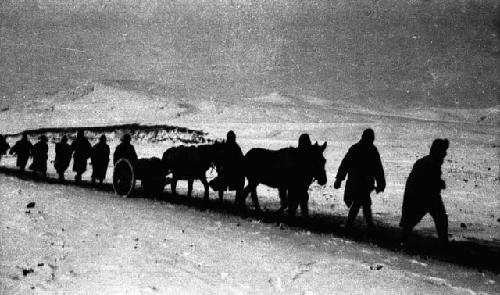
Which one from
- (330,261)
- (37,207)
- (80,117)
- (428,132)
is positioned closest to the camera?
(330,261)

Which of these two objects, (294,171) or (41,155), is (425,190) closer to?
(294,171)

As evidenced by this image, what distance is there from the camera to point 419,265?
7781 mm

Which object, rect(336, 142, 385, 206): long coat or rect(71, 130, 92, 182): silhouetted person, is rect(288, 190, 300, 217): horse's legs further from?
rect(71, 130, 92, 182): silhouetted person

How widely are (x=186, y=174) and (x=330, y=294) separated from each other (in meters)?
9.18

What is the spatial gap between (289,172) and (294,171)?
0.19 m

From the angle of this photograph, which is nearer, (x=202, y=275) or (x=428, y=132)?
(x=202, y=275)

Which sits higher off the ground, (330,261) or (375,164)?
(375,164)

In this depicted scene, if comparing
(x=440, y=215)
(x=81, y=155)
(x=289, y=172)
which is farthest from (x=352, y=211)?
(x=81, y=155)

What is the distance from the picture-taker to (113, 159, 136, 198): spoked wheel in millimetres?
14906

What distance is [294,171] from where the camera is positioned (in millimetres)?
11367

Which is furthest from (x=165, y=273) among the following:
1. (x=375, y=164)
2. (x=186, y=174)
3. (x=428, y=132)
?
(x=428, y=132)

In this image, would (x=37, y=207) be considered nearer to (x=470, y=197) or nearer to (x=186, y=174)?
(x=186, y=174)

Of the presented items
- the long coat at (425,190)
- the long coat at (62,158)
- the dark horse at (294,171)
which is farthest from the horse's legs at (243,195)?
the long coat at (62,158)

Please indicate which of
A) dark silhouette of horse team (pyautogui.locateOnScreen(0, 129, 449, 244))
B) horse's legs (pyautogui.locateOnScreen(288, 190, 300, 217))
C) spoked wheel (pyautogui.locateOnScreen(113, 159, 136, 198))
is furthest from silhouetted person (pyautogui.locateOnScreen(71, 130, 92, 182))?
horse's legs (pyautogui.locateOnScreen(288, 190, 300, 217))
